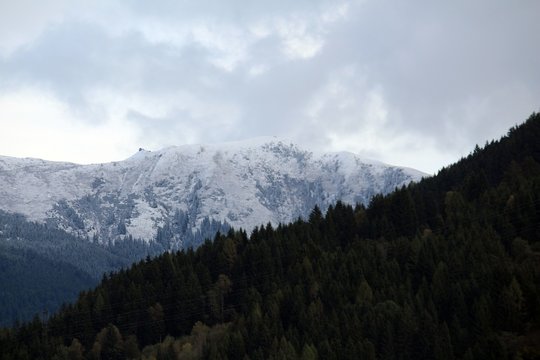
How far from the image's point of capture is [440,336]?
4889 inches

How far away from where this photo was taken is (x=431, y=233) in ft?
561

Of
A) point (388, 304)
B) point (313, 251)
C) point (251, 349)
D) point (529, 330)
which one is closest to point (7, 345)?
point (251, 349)

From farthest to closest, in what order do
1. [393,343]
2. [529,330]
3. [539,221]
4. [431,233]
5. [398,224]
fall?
[398,224] → [431,233] → [539,221] → [393,343] → [529,330]

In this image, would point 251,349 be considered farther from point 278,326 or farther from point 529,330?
point 529,330

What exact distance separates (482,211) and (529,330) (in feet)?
179

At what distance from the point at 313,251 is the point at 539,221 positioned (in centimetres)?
4956

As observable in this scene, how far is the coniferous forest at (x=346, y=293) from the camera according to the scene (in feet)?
420

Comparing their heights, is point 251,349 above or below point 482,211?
below

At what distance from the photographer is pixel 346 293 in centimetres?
15162

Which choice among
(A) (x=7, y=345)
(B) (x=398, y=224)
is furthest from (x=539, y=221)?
(A) (x=7, y=345)

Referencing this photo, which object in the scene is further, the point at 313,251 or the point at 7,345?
the point at 313,251

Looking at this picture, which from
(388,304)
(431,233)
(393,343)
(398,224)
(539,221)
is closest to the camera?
(393,343)

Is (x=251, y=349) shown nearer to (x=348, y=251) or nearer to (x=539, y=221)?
(x=348, y=251)

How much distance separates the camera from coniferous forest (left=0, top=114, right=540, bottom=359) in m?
128
